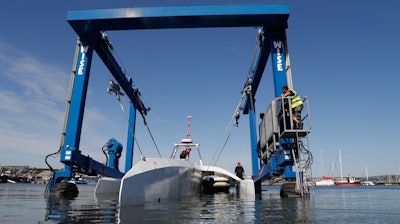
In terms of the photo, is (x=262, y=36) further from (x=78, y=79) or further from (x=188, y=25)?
(x=78, y=79)

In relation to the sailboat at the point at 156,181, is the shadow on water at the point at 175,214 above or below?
below

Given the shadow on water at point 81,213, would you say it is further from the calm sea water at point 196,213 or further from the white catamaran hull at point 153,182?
the white catamaran hull at point 153,182

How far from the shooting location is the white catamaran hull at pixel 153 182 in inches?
276

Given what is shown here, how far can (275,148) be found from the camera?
11.2 meters

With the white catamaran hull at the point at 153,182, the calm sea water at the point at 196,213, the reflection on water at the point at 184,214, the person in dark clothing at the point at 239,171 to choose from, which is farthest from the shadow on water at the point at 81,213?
the person in dark clothing at the point at 239,171

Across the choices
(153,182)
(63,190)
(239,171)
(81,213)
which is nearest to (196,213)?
(81,213)

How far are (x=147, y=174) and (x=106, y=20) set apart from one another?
766 cm

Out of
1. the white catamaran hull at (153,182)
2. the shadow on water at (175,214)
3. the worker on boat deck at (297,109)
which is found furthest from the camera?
the worker on boat deck at (297,109)

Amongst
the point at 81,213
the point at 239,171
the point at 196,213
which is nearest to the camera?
the point at 81,213

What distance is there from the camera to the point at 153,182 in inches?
313

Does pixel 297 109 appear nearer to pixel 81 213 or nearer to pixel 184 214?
pixel 184 214

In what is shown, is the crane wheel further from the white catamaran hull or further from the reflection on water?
the reflection on water

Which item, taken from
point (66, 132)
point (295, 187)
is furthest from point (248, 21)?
point (66, 132)

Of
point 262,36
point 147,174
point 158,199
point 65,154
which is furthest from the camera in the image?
point 262,36
